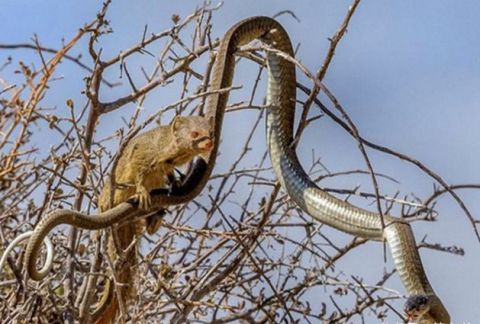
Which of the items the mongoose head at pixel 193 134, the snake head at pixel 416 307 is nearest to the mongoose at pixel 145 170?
the mongoose head at pixel 193 134

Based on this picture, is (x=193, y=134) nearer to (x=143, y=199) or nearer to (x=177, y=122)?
(x=177, y=122)

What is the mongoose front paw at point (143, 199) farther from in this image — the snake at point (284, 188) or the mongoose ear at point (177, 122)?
the mongoose ear at point (177, 122)

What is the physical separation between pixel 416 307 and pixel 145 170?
→ 168cm

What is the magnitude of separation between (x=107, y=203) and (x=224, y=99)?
60 centimetres

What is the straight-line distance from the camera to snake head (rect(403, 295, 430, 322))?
137 inches

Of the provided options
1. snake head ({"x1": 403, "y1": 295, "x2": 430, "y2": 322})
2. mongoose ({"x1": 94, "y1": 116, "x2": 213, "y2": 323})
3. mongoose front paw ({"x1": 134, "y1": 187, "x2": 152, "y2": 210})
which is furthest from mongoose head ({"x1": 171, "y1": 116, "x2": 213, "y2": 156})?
snake head ({"x1": 403, "y1": 295, "x2": 430, "y2": 322})

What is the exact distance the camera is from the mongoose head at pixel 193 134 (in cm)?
461

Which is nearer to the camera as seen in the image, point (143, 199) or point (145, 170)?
point (143, 199)

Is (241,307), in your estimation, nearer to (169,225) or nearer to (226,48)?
(169,225)

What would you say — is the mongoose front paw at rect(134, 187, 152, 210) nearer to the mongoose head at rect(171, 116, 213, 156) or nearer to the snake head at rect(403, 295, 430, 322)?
the mongoose head at rect(171, 116, 213, 156)

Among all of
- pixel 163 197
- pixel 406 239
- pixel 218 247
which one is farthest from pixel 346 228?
pixel 218 247

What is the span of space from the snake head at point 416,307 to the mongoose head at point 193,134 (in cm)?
129

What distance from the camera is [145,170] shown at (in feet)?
16.0

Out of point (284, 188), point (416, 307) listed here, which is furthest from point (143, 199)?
point (416, 307)
